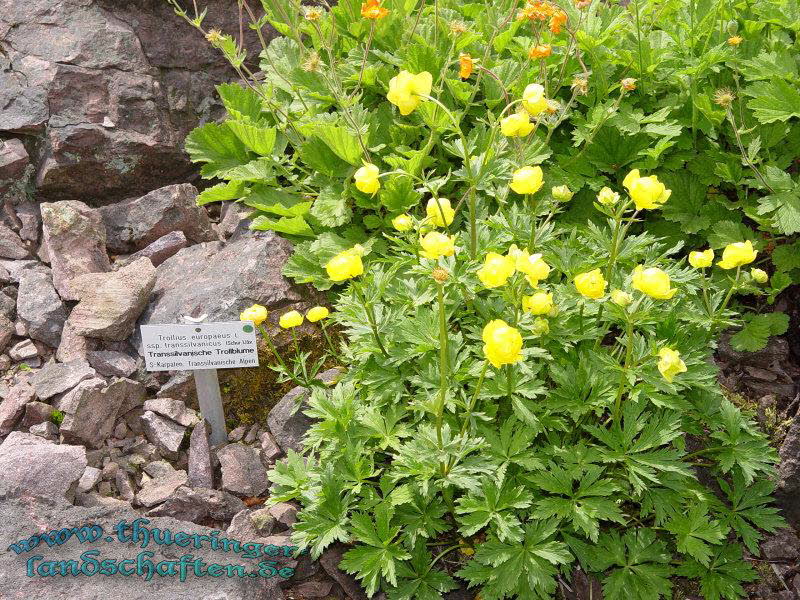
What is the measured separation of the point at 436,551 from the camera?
7.86 ft

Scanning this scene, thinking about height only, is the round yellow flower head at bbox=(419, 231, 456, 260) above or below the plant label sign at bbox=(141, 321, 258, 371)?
above

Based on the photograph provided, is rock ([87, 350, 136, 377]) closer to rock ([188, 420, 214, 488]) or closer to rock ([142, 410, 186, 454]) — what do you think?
rock ([142, 410, 186, 454])

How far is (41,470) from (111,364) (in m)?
0.60

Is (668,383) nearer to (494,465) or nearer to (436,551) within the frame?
(494,465)

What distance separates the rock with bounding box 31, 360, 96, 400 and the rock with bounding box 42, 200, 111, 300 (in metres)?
0.44

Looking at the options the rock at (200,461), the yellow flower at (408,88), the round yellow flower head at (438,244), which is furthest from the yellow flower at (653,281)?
the rock at (200,461)

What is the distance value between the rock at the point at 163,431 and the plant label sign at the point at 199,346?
0.30 metres

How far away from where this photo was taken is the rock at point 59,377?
2.72 meters

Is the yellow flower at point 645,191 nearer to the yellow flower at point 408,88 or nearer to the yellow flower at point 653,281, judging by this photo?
the yellow flower at point 653,281

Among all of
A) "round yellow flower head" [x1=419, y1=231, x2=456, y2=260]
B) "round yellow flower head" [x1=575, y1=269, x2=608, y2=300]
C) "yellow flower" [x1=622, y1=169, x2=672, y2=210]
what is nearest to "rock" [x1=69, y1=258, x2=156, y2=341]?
"round yellow flower head" [x1=419, y1=231, x2=456, y2=260]

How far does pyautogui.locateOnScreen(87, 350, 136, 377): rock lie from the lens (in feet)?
9.36

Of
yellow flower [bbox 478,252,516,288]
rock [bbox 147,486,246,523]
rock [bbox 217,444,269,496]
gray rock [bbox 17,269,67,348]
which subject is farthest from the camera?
gray rock [bbox 17,269,67,348]

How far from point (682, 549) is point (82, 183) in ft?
10.1

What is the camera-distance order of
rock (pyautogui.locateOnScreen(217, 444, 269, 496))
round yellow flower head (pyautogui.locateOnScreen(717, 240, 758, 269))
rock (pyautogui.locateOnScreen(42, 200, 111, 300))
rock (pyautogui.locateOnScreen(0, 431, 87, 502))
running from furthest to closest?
rock (pyautogui.locateOnScreen(42, 200, 111, 300)) < rock (pyautogui.locateOnScreen(217, 444, 269, 496)) < rock (pyautogui.locateOnScreen(0, 431, 87, 502)) < round yellow flower head (pyautogui.locateOnScreen(717, 240, 758, 269))
